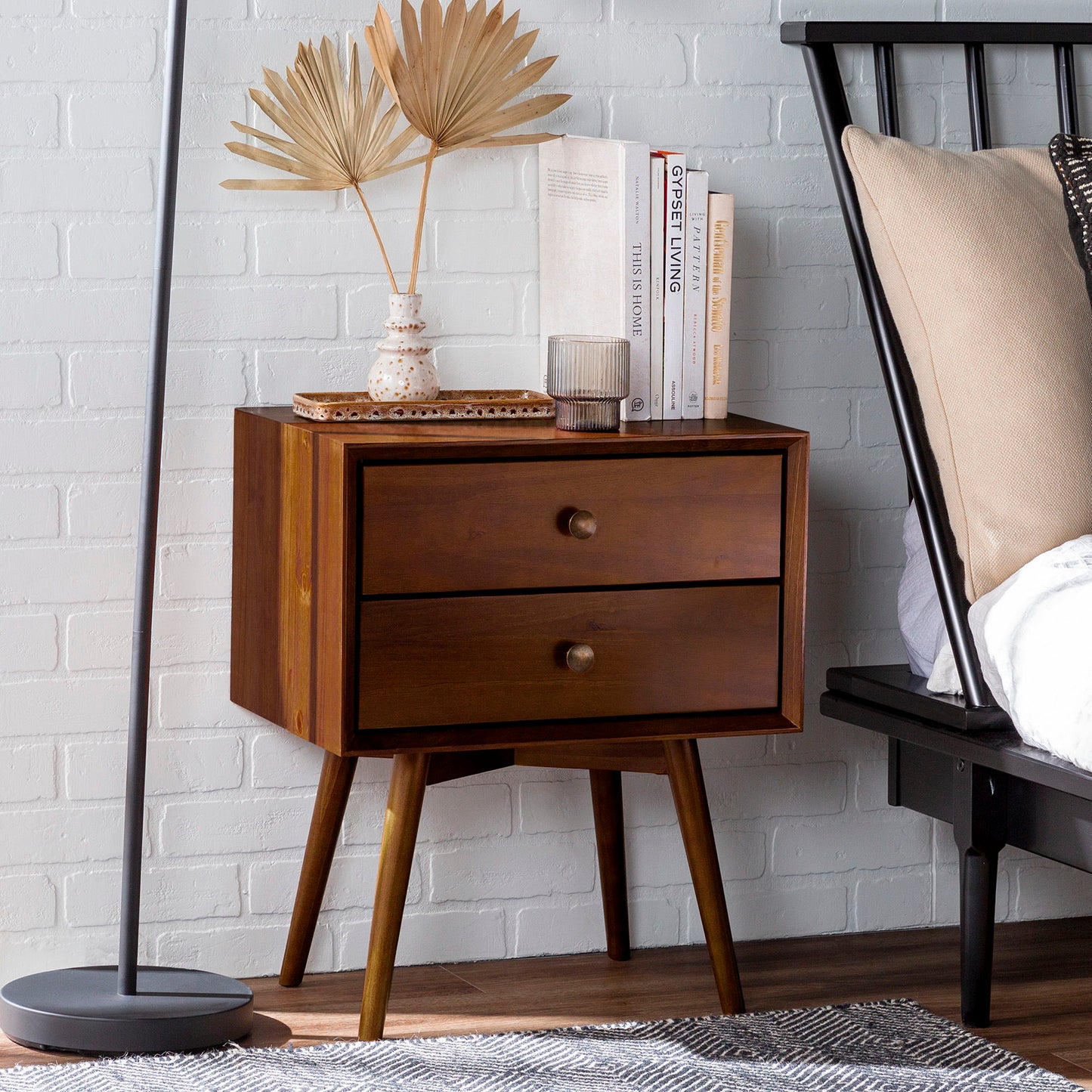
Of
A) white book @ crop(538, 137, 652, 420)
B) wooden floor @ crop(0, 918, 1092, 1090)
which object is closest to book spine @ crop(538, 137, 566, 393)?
white book @ crop(538, 137, 652, 420)

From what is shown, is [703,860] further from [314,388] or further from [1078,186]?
[1078,186]

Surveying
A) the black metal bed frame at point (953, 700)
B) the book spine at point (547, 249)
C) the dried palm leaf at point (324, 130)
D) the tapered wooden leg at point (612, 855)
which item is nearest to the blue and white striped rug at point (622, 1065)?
the black metal bed frame at point (953, 700)

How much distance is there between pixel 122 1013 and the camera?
167cm

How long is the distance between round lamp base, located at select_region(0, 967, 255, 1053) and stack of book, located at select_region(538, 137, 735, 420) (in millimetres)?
779

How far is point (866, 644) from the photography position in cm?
218

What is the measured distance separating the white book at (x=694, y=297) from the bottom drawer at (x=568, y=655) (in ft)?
0.87

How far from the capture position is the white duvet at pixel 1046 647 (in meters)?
1.53

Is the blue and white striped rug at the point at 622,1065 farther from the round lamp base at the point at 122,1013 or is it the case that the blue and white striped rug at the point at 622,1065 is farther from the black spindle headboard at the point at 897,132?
the black spindle headboard at the point at 897,132

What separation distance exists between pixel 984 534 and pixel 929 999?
567 mm

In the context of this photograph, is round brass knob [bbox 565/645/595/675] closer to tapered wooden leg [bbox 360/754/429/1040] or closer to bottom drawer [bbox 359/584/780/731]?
bottom drawer [bbox 359/584/780/731]

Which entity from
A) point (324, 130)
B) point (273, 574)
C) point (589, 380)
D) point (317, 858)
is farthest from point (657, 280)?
point (317, 858)

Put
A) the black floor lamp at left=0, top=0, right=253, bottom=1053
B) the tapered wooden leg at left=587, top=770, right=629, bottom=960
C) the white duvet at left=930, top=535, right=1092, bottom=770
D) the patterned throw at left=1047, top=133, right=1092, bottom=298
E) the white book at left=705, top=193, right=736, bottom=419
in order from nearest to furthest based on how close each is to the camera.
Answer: the white duvet at left=930, top=535, right=1092, bottom=770 < the black floor lamp at left=0, top=0, right=253, bottom=1053 < the patterned throw at left=1047, top=133, right=1092, bottom=298 < the white book at left=705, top=193, right=736, bottom=419 < the tapered wooden leg at left=587, top=770, right=629, bottom=960

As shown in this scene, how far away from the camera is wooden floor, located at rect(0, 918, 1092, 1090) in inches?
70.7

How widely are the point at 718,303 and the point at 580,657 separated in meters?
0.47
